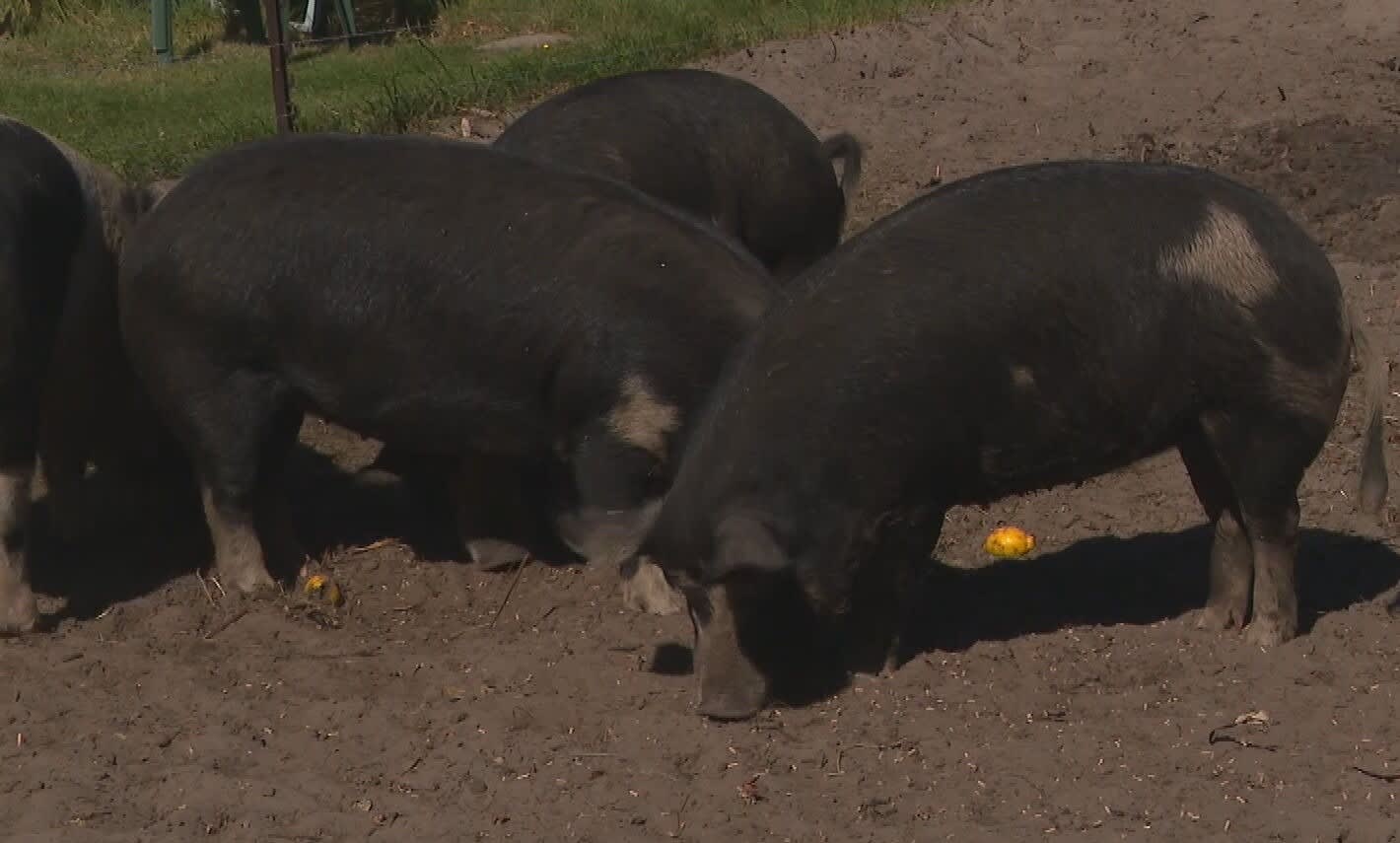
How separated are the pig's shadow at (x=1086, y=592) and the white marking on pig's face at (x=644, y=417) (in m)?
0.63

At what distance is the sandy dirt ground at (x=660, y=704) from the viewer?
5.70 m

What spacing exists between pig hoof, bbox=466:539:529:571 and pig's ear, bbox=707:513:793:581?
1.63 metres

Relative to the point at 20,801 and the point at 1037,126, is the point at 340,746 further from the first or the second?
the point at 1037,126

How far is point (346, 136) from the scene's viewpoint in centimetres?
750

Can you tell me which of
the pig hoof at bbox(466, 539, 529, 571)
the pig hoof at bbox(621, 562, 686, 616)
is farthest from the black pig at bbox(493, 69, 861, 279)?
the pig hoof at bbox(621, 562, 686, 616)

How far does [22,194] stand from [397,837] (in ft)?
8.72

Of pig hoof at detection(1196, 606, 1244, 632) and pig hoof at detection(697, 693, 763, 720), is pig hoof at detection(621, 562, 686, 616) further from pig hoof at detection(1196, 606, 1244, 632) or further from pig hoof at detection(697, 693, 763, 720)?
pig hoof at detection(1196, 606, 1244, 632)

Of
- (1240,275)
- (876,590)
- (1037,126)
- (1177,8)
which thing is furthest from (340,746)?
(1177,8)

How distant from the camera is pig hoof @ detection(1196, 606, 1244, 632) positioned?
684 centimetres

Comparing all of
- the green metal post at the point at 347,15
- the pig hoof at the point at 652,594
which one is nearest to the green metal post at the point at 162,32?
the green metal post at the point at 347,15

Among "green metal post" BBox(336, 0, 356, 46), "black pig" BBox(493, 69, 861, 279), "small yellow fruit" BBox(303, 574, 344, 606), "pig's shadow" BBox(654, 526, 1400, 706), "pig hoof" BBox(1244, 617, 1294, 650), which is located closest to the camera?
"pig hoof" BBox(1244, 617, 1294, 650)

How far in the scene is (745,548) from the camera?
240 inches

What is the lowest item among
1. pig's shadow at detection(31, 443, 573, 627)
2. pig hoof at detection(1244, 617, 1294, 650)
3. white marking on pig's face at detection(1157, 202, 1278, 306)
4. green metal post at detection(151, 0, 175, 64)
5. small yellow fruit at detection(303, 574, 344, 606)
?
green metal post at detection(151, 0, 175, 64)

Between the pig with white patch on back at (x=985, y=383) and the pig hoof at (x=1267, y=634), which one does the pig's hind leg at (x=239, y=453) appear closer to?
the pig with white patch on back at (x=985, y=383)
